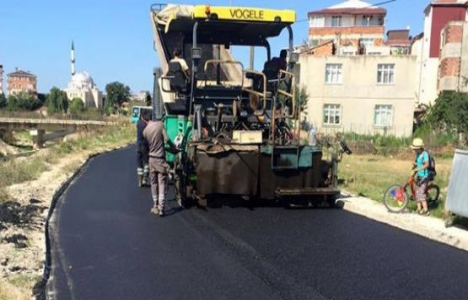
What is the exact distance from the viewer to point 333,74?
40.2 meters

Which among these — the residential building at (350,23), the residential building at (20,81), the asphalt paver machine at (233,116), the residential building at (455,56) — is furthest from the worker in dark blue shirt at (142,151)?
the residential building at (20,81)

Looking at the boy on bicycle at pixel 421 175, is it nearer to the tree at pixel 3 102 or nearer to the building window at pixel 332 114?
the building window at pixel 332 114

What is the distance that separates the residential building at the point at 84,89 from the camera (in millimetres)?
124400

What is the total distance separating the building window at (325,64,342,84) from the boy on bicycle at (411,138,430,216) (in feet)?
105

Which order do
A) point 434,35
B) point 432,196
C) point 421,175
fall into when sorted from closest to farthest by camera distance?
point 421,175 < point 432,196 < point 434,35

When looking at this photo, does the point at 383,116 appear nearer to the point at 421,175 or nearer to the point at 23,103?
the point at 421,175

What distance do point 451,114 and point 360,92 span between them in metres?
10.3

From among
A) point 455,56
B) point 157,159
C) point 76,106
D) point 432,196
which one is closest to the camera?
point 157,159

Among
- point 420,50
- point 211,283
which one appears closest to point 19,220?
point 211,283

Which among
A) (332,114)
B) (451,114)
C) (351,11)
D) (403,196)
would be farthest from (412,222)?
(351,11)

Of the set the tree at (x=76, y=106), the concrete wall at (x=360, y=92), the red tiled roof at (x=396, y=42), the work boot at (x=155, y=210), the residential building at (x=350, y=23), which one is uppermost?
the residential building at (x=350, y=23)

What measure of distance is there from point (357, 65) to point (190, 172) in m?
33.4

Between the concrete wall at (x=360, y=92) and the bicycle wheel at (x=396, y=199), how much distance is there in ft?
101

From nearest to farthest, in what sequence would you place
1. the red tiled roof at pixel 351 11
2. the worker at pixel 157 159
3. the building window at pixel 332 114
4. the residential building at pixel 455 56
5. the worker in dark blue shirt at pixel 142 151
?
the worker at pixel 157 159, the worker in dark blue shirt at pixel 142 151, the building window at pixel 332 114, the residential building at pixel 455 56, the red tiled roof at pixel 351 11
